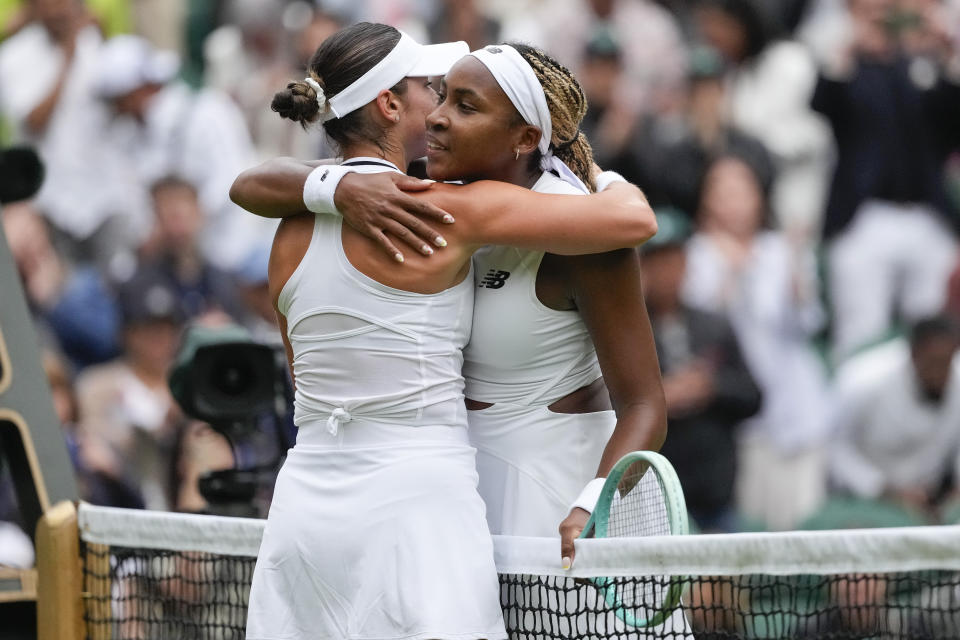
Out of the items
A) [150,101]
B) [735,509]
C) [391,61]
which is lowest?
[735,509]

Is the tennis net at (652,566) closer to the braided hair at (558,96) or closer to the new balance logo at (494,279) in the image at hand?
the new balance logo at (494,279)

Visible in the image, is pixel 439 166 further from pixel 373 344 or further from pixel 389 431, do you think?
pixel 389 431

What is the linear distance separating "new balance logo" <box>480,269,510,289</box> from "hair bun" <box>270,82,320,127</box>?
516mm

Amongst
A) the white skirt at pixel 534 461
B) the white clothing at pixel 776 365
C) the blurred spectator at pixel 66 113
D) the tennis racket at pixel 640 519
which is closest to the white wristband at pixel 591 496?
the tennis racket at pixel 640 519

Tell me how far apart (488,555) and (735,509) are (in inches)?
152

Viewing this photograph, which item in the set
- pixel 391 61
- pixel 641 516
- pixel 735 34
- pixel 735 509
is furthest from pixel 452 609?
pixel 735 34

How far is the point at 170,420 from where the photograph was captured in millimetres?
7270

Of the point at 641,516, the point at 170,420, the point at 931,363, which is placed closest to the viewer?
the point at 641,516

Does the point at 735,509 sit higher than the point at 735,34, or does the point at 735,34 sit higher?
the point at 735,34

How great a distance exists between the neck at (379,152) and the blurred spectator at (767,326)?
3.70 metres

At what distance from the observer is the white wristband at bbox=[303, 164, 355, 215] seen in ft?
10.2

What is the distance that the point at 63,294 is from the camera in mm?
7656

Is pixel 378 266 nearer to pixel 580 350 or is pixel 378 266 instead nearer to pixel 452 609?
pixel 580 350

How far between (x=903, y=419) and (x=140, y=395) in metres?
3.60
